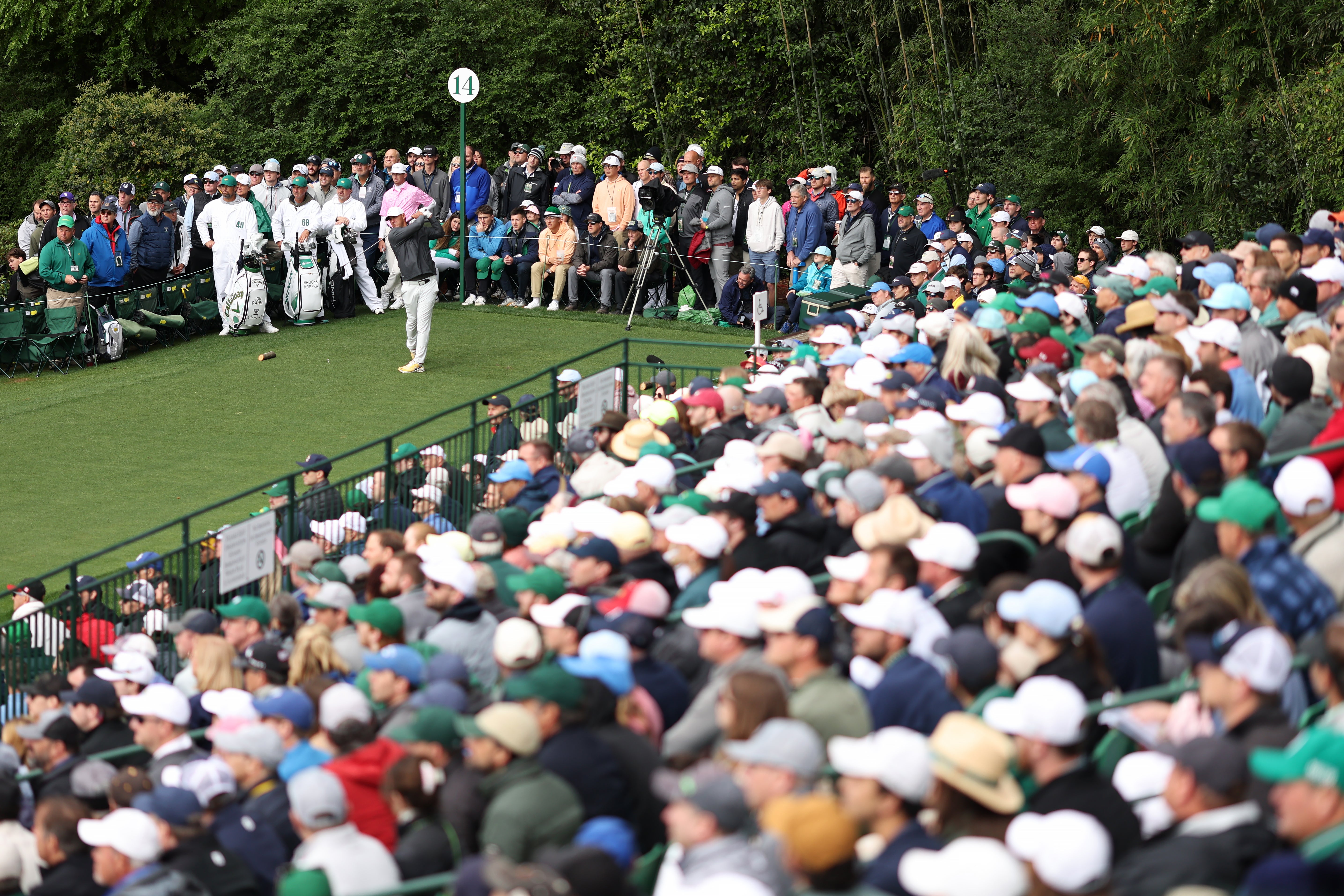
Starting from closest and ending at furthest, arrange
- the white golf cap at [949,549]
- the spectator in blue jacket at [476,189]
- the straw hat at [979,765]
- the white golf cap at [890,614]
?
the straw hat at [979,765] → the white golf cap at [890,614] → the white golf cap at [949,549] → the spectator in blue jacket at [476,189]

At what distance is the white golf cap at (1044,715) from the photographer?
4680 millimetres

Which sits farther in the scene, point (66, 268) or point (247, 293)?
point (247, 293)

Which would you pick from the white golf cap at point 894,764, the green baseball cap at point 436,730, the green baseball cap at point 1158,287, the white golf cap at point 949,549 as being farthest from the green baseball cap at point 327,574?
the green baseball cap at point 1158,287

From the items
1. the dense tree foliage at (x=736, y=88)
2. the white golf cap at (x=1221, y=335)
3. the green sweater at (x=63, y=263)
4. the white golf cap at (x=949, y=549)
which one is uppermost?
the dense tree foliage at (x=736, y=88)

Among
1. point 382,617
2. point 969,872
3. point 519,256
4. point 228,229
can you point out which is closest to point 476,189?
point 519,256

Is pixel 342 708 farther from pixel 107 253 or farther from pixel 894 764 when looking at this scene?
pixel 107 253

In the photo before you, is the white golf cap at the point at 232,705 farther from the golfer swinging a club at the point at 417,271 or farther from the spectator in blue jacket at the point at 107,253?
the spectator in blue jacket at the point at 107,253

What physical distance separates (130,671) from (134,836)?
2.40 metres

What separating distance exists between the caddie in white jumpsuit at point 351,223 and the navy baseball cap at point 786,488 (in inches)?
565

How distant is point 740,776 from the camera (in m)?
4.66

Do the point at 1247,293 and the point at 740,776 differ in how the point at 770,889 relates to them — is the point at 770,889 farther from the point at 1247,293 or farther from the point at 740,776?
the point at 1247,293

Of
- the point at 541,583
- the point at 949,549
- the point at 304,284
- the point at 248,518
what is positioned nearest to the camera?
the point at 949,549

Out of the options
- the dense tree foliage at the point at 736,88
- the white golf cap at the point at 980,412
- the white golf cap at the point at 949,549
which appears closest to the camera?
the white golf cap at the point at 949,549

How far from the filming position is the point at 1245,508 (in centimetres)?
600
